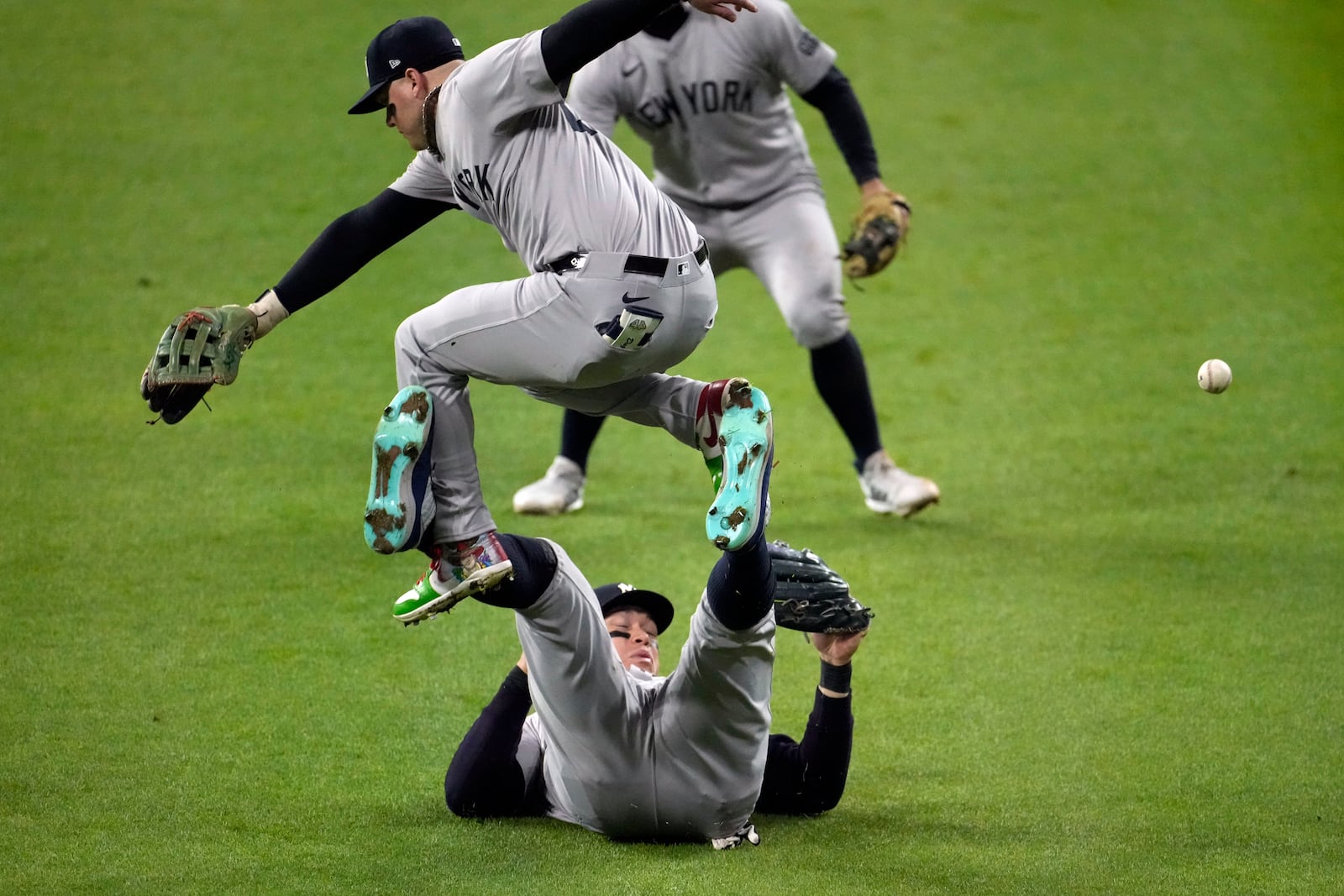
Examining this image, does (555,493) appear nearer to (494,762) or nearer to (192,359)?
(494,762)

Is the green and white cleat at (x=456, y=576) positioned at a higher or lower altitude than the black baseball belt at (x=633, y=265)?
lower

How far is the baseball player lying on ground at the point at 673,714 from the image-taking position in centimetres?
318

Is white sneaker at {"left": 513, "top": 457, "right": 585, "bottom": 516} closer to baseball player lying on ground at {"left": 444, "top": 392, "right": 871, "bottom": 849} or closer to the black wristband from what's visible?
baseball player lying on ground at {"left": 444, "top": 392, "right": 871, "bottom": 849}

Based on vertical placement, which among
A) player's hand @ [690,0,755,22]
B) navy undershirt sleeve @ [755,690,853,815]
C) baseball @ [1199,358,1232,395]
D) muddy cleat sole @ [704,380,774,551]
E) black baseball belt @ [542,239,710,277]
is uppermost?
player's hand @ [690,0,755,22]

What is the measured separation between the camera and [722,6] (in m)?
2.94

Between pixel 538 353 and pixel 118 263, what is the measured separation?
536 cm

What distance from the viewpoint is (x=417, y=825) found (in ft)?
11.4

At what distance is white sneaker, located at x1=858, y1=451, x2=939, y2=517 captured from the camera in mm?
5637

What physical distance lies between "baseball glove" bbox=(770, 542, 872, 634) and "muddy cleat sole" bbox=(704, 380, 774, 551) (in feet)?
0.83

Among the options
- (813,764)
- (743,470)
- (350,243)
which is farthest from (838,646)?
(350,243)

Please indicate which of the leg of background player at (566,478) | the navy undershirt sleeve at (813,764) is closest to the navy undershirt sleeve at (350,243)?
the navy undershirt sleeve at (813,764)

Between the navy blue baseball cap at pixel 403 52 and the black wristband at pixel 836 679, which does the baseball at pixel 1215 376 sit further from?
the navy blue baseball cap at pixel 403 52

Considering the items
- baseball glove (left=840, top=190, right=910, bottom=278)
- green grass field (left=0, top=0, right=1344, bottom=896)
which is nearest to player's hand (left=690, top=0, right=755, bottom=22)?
green grass field (left=0, top=0, right=1344, bottom=896)

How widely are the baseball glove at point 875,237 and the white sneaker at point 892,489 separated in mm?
1078
